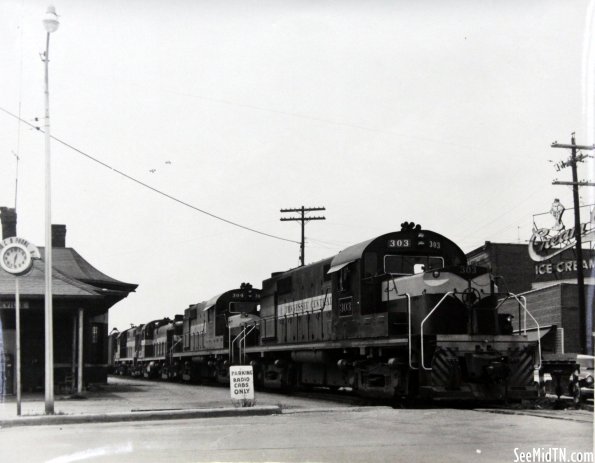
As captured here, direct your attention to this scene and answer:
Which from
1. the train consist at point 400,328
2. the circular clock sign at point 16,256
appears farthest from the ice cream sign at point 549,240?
the circular clock sign at point 16,256

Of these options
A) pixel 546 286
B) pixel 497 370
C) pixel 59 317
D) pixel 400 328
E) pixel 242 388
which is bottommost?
pixel 242 388

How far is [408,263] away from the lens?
1725 centimetres

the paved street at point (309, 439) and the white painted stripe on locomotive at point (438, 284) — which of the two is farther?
the white painted stripe on locomotive at point (438, 284)

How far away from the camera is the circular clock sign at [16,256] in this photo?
1526 centimetres

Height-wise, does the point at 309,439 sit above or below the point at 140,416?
above

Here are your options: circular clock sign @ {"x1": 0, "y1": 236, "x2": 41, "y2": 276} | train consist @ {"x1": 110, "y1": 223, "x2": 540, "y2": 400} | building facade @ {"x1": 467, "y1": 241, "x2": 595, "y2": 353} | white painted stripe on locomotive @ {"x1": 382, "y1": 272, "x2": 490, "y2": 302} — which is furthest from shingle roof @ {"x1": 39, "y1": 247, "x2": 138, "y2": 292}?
white painted stripe on locomotive @ {"x1": 382, "y1": 272, "x2": 490, "y2": 302}

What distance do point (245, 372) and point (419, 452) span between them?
712cm

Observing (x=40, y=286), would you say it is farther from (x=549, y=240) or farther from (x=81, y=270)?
(x=549, y=240)

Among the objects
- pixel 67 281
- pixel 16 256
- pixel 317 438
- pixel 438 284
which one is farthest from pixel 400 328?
pixel 67 281

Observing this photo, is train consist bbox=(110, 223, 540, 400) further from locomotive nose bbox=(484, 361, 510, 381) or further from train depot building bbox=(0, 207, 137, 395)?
train depot building bbox=(0, 207, 137, 395)

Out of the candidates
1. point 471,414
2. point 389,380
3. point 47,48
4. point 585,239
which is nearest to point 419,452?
point 471,414

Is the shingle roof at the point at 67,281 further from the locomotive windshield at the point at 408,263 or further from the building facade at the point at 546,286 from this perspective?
the building facade at the point at 546,286

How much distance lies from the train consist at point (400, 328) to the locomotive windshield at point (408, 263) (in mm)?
22

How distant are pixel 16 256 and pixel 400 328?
25.4ft
